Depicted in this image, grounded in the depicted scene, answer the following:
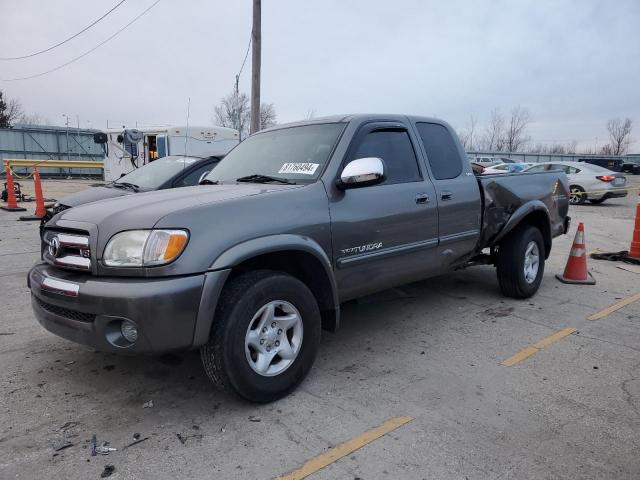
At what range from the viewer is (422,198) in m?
4.15

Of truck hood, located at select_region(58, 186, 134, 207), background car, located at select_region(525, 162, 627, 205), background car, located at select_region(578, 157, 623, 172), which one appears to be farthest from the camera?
background car, located at select_region(578, 157, 623, 172)

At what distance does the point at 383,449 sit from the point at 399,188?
6.75 ft

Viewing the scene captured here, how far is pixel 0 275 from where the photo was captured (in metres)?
6.29

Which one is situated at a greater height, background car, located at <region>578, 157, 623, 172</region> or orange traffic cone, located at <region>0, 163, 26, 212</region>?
background car, located at <region>578, 157, 623, 172</region>

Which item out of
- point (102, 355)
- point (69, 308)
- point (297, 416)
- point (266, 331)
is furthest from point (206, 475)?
point (102, 355)

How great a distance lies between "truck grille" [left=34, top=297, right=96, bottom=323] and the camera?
2.80 metres

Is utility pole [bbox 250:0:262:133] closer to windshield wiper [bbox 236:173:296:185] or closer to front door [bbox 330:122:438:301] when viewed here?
front door [bbox 330:122:438:301]

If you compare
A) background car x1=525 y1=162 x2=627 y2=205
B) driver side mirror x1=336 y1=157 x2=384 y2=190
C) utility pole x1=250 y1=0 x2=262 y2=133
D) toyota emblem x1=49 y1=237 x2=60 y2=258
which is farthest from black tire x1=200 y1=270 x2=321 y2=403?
background car x1=525 y1=162 x2=627 y2=205

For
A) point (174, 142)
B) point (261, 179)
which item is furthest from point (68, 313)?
point (174, 142)

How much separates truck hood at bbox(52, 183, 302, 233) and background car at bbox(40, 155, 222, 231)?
351cm

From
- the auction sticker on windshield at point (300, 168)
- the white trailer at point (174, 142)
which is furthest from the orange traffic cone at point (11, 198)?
the auction sticker on windshield at point (300, 168)

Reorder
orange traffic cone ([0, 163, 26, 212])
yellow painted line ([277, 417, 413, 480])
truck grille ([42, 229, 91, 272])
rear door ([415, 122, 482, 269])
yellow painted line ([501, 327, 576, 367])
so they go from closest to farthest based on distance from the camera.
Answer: yellow painted line ([277, 417, 413, 480]) → truck grille ([42, 229, 91, 272]) → yellow painted line ([501, 327, 576, 367]) → rear door ([415, 122, 482, 269]) → orange traffic cone ([0, 163, 26, 212])

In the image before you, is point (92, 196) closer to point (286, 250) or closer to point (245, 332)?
point (286, 250)

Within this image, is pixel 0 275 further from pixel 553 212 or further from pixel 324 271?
pixel 553 212
